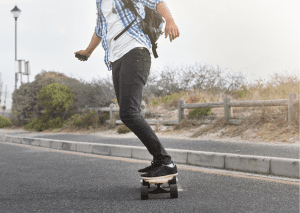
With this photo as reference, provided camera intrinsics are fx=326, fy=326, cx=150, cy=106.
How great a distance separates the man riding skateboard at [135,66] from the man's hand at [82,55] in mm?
671

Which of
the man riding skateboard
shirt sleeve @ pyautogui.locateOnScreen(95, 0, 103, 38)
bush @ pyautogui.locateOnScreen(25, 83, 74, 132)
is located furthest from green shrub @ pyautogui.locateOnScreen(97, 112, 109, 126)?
the man riding skateboard

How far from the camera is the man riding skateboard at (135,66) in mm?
2947

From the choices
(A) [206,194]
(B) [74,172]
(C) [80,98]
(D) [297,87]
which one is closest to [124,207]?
(A) [206,194]

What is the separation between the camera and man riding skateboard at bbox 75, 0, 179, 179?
2947 mm

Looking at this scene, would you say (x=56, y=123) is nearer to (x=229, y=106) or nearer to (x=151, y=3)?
(x=229, y=106)

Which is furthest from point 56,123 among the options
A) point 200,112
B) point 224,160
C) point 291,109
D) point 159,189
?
point 159,189

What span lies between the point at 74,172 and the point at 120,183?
44.1 inches

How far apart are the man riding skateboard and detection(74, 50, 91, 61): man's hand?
0.67 metres

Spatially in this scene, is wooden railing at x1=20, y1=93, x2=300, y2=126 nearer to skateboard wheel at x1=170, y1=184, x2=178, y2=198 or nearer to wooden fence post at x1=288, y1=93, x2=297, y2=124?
wooden fence post at x1=288, y1=93, x2=297, y2=124

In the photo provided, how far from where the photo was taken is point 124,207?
279 centimetres

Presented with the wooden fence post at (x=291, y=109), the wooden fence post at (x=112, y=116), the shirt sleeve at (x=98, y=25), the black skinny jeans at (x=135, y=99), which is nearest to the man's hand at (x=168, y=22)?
the black skinny jeans at (x=135, y=99)

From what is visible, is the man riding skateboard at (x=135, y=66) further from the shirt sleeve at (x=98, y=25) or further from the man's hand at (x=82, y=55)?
the man's hand at (x=82, y=55)

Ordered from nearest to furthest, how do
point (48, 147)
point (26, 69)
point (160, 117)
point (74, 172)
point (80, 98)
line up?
point (74, 172) < point (48, 147) < point (160, 117) < point (80, 98) < point (26, 69)

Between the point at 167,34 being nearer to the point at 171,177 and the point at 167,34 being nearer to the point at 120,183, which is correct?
the point at 171,177
